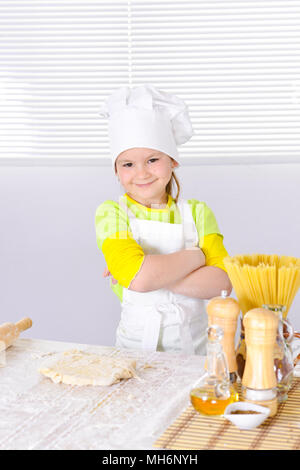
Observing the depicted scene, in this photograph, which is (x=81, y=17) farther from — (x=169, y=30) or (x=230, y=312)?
(x=230, y=312)

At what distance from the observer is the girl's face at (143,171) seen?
1.76 metres

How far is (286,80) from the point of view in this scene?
2.58m

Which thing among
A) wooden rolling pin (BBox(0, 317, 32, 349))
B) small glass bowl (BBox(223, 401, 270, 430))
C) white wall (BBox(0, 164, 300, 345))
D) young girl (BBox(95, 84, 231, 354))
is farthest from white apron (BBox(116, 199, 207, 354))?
white wall (BBox(0, 164, 300, 345))

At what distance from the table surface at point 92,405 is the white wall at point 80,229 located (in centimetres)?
131

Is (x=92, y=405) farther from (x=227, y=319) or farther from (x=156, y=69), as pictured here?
(x=156, y=69)

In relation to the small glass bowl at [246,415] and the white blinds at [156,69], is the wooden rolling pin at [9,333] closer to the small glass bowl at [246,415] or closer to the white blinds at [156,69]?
the small glass bowl at [246,415]

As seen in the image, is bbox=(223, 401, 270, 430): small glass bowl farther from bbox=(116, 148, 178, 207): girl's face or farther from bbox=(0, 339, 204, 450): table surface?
bbox=(116, 148, 178, 207): girl's face

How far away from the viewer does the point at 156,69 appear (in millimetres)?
2594

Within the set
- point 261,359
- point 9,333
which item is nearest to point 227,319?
point 261,359

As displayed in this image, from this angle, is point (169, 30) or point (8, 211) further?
point (8, 211)

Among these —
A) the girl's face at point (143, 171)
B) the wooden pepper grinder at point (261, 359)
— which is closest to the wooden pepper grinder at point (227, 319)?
the wooden pepper grinder at point (261, 359)
